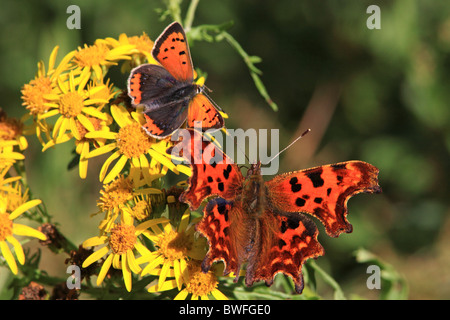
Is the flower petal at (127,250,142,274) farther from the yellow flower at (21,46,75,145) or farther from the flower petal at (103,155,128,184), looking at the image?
the yellow flower at (21,46,75,145)

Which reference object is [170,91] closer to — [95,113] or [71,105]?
[95,113]

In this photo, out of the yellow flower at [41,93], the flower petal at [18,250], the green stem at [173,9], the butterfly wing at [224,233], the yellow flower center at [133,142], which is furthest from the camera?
the green stem at [173,9]

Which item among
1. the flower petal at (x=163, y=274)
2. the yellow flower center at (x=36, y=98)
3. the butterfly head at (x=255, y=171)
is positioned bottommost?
the flower petal at (x=163, y=274)

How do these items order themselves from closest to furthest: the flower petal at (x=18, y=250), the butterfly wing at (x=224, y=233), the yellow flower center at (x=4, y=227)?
the butterfly wing at (x=224, y=233) < the flower petal at (x=18, y=250) < the yellow flower center at (x=4, y=227)

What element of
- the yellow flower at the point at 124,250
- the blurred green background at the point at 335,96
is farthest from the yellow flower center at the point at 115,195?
the blurred green background at the point at 335,96

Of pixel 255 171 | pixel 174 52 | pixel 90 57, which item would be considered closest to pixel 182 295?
pixel 255 171

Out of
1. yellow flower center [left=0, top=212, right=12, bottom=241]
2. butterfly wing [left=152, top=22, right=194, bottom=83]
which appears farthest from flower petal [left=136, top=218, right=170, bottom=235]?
butterfly wing [left=152, top=22, right=194, bottom=83]

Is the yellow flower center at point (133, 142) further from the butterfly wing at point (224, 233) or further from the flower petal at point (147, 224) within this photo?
the butterfly wing at point (224, 233)

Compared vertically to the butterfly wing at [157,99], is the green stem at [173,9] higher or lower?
higher
